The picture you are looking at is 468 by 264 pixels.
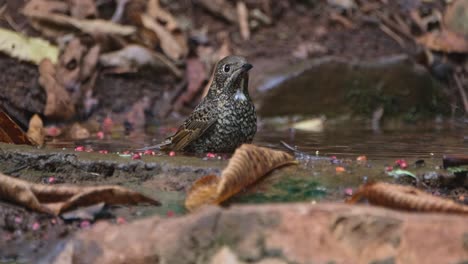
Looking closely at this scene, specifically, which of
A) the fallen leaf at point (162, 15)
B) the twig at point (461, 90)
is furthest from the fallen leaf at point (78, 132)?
the twig at point (461, 90)

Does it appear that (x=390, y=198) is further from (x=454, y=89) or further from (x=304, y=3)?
(x=304, y=3)

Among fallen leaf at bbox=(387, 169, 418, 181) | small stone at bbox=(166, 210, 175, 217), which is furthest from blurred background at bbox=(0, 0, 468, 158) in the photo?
small stone at bbox=(166, 210, 175, 217)

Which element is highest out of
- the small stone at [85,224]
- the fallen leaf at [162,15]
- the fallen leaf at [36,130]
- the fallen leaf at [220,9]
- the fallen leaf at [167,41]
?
the fallen leaf at [220,9]

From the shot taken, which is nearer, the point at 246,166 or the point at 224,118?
the point at 246,166

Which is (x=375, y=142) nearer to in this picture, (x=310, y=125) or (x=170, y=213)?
(x=310, y=125)

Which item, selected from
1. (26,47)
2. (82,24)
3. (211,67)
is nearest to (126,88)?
(82,24)

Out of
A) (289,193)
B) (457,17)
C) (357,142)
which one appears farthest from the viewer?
(457,17)

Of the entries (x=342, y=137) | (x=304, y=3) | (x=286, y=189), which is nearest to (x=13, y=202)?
(x=286, y=189)

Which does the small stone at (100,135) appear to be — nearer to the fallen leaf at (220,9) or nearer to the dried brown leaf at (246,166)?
the dried brown leaf at (246,166)
